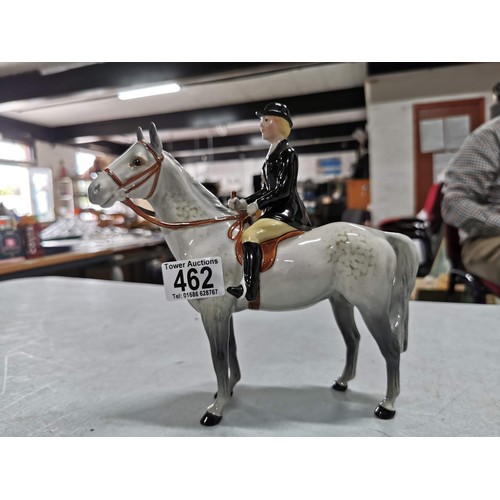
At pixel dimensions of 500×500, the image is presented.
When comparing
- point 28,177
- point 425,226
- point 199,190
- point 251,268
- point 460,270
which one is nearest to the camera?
point 251,268

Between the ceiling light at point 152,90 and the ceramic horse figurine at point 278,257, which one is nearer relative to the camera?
the ceramic horse figurine at point 278,257

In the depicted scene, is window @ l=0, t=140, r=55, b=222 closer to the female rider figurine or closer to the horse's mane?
the horse's mane

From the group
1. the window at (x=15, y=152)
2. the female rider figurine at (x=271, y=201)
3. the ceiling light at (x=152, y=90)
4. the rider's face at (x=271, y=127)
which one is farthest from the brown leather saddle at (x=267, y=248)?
the window at (x=15, y=152)

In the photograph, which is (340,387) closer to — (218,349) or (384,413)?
(384,413)

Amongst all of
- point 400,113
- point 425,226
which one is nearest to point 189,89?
point 400,113

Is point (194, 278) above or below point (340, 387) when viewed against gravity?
above

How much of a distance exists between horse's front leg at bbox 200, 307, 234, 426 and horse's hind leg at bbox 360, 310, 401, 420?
16.0 inches

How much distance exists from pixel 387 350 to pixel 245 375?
56 centimetres

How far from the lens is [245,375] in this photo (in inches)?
54.9

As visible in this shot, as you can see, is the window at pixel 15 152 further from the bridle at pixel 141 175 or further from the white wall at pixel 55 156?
the bridle at pixel 141 175

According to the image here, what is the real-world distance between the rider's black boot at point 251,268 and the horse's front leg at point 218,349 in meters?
0.10

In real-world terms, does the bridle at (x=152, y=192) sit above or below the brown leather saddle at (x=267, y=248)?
above

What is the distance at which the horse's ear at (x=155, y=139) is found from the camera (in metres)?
1.00
